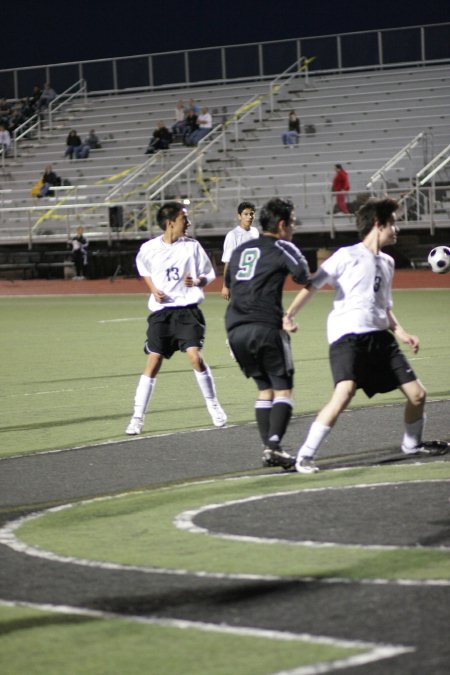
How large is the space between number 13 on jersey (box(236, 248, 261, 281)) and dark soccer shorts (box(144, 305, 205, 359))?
202 cm

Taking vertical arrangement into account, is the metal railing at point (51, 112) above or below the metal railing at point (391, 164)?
above

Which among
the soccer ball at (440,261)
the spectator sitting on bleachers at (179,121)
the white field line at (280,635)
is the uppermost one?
the spectator sitting on bleachers at (179,121)

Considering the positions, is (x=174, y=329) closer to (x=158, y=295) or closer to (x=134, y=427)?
(x=158, y=295)

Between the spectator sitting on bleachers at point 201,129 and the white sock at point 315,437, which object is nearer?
the white sock at point 315,437

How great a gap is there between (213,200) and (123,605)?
32.6m

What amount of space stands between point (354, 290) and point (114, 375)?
24.5ft

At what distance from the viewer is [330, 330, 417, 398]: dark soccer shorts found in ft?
27.3

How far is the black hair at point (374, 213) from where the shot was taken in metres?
8.51

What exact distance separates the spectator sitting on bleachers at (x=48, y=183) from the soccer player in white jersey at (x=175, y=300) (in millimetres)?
31255

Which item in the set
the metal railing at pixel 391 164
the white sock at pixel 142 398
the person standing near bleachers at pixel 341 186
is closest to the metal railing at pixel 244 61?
the metal railing at pixel 391 164

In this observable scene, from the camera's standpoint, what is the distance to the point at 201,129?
41469mm

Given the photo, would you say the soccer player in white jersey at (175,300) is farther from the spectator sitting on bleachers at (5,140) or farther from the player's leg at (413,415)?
the spectator sitting on bleachers at (5,140)

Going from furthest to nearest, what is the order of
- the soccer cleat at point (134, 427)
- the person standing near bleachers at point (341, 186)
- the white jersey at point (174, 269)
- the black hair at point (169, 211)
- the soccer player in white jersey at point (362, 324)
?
the person standing near bleachers at point (341, 186)
the white jersey at point (174, 269)
the black hair at point (169, 211)
the soccer cleat at point (134, 427)
the soccer player in white jersey at point (362, 324)

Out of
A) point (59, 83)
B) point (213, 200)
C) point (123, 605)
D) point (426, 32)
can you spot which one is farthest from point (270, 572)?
point (59, 83)
